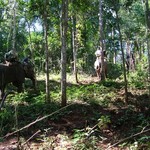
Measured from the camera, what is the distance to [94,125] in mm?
7645

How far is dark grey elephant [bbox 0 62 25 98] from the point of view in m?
10.7

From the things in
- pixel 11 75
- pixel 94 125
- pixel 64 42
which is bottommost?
pixel 94 125

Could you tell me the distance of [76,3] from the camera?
1116 cm

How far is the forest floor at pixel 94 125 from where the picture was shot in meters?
6.18

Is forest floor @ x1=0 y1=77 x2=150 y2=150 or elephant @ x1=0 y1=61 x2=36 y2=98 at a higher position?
elephant @ x1=0 y1=61 x2=36 y2=98

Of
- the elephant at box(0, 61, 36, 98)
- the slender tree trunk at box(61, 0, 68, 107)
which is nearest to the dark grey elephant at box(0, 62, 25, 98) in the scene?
Answer: the elephant at box(0, 61, 36, 98)

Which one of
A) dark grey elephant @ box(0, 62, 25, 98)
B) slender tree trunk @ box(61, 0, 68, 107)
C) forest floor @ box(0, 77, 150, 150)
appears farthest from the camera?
dark grey elephant @ box(0, 62, 25, 98)

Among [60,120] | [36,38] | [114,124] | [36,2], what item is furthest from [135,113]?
[36,38]

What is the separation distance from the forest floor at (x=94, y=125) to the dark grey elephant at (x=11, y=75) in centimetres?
290

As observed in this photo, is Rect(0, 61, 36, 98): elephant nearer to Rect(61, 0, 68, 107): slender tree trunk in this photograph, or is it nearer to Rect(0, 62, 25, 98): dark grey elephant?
Rect(0, 62, 25, 98): dark grey elephant

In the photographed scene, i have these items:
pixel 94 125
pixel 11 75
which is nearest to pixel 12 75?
pixel 11 75

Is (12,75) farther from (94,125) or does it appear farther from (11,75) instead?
(94,125)

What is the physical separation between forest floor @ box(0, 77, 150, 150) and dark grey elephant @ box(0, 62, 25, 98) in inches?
114

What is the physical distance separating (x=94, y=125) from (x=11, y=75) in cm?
474
